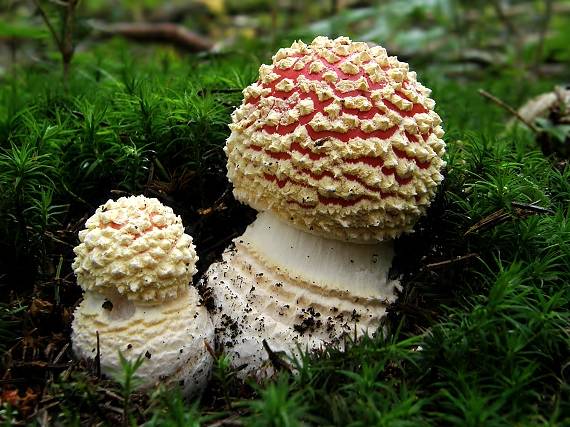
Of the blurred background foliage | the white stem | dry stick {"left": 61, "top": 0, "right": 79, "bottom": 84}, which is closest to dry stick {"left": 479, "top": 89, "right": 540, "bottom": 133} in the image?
the white stem

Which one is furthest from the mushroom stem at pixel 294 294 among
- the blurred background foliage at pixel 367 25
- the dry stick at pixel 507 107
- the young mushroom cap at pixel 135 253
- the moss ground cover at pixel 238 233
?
the blurred background foliage at pixel 367 25

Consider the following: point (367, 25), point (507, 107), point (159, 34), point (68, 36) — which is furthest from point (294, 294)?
point (367, 25)

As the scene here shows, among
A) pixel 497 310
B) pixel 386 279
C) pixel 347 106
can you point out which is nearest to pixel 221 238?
pixel 386 279

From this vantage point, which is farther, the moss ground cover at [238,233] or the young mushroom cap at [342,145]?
the young mushroom cap at [342,145]

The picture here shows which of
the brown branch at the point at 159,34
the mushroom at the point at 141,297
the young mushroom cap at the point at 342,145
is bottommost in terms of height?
the mushroom at the point at 141,297

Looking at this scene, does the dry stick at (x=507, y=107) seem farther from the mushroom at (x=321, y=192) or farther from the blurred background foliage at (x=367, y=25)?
the blurred background foliage at (x=367, y=25)

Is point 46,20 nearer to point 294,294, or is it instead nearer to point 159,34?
point 294,294
